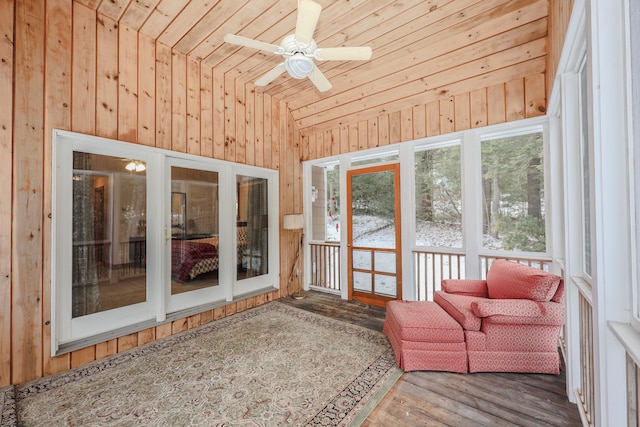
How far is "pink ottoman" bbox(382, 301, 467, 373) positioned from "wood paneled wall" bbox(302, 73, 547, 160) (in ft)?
7.60

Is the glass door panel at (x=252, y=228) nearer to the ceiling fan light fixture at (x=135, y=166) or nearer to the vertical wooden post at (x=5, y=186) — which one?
the ceiling fan light fixture at (x=135, y=166)

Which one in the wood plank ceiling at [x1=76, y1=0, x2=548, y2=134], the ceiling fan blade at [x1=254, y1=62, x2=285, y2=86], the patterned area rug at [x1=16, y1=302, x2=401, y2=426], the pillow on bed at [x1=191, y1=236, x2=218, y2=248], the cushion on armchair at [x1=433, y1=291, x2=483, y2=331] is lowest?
the patterned area rug at [x1=16, y1=302, x2=401, y2=426]

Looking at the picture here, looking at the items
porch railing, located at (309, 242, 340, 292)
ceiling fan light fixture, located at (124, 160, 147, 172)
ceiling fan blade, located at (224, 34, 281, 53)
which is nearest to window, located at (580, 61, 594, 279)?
ceiling fan blade, located at (224, 34, 281, 53)

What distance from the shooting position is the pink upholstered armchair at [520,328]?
2.14 metres

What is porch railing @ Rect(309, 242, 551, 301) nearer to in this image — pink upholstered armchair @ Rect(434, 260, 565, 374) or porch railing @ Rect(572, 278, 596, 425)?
pink upholstered armchair @ Rect(434, 260, 565, 374)

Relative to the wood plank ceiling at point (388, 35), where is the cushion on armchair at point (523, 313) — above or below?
below

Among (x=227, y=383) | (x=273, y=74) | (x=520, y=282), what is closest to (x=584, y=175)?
(x=520, y=282)

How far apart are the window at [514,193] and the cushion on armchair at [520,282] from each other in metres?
0.62

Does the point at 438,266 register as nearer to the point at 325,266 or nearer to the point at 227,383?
the point at 325,266

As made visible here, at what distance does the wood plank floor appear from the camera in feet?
5.76

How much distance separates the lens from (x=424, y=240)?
372cm

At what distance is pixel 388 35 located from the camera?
2789 millimetres

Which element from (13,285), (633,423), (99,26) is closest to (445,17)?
(633,423)

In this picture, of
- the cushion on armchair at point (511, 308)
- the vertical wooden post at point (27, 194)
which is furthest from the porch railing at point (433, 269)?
the vertical wooden post at point (27, 194)
